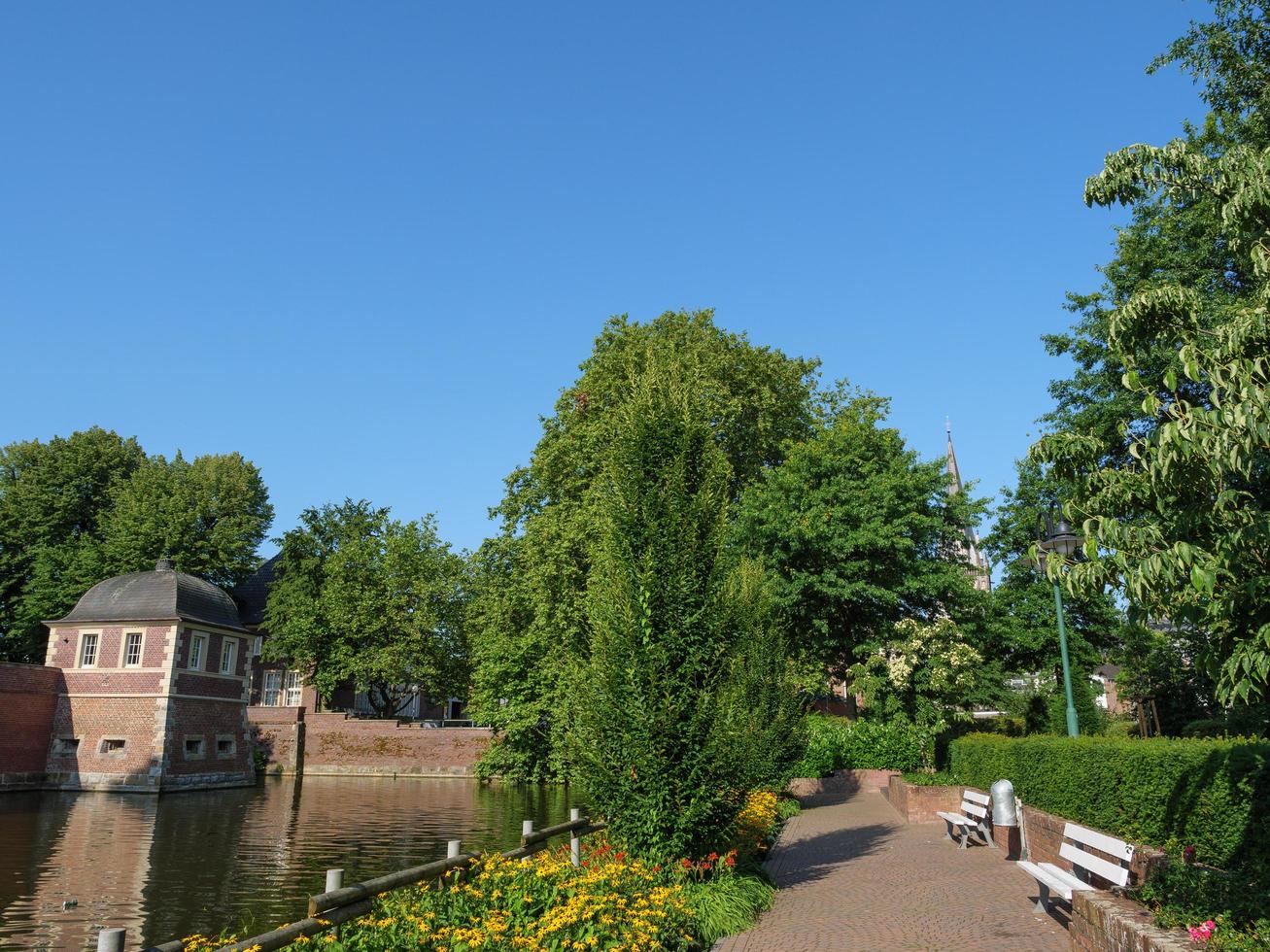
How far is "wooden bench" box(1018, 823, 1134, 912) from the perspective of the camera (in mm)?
9031

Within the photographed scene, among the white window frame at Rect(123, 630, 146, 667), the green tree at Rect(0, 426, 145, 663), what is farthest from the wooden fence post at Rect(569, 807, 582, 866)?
the green tree at Rect(0, 426, 145, 663)

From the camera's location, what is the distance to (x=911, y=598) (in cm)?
3291

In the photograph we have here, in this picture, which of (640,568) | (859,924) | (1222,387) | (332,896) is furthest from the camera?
(640,568)

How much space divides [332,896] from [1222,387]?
25.0 feet

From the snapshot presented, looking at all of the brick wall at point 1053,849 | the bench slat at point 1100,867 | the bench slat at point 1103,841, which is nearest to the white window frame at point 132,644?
the brick wall at point 1053,849

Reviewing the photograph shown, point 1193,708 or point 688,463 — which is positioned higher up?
point 688,463

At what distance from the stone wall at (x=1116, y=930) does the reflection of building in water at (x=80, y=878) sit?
12109mm

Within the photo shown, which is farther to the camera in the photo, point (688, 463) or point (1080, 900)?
point (688, 463)

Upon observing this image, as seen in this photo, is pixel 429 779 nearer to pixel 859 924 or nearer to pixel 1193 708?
pixel 1193 708

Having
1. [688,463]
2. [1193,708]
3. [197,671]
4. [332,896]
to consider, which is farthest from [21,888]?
[1193,708]

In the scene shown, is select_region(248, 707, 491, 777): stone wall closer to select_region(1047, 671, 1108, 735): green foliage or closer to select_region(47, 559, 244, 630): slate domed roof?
select_region(47, 559, 244, 630): slate domed roof

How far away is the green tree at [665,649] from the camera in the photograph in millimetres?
11891

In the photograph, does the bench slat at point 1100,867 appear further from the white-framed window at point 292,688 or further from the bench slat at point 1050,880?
the white-framed window at point 292,688

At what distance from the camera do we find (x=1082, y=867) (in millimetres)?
10398
